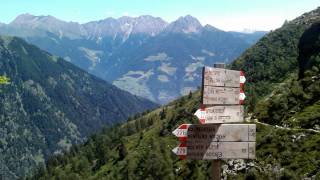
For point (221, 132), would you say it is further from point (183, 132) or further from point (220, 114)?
point (183, 132)

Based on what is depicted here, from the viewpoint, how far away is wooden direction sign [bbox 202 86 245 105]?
24.5m

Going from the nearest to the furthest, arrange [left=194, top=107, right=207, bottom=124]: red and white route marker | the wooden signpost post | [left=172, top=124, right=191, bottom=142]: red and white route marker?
[left=194, top=107, right=207, bottom=124]: red and white route marker < [left=172, top=124, right=191, bottom=142]: red and white route marker < the wooden signpost post

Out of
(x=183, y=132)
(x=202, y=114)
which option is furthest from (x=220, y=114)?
(x=183, y=132)

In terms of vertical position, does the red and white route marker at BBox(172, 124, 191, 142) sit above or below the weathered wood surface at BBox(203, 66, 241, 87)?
below

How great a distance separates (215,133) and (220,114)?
907 mm

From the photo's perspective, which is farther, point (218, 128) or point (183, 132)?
point (218, 128)

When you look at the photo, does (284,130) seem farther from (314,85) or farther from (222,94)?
(222,94)

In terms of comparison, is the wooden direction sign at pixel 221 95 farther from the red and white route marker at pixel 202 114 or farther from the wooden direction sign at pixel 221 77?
the red and white route marker at pixel 202 114

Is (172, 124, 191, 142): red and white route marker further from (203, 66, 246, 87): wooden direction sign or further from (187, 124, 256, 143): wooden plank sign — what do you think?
(203, 66, 246, 87): wooden direction sign

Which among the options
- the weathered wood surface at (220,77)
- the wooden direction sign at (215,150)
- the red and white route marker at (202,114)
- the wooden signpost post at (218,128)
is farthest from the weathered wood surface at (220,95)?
the wooden direction sign at (215,150)

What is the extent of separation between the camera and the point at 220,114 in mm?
25125

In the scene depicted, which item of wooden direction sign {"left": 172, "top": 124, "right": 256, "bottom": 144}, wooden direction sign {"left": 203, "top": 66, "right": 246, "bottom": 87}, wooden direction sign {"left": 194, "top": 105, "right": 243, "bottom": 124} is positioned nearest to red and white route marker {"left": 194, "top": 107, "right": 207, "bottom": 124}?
wooden direction sign {"left": 194, "top": 105, "right": 243, "bottom": 124}

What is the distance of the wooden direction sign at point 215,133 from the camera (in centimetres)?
2470

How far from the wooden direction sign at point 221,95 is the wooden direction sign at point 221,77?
23 centimetres
